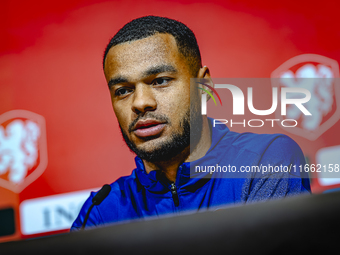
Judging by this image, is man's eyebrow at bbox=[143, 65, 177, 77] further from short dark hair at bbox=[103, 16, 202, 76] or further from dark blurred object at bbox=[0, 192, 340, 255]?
dark blurred object at bbox=[0, 192, 340, 255]

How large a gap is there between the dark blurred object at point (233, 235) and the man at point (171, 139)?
36.4 inches

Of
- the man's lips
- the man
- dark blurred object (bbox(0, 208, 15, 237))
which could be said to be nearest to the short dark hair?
the man

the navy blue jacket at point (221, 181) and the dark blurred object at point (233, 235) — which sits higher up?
the navy blue jacket at point (221, 181)

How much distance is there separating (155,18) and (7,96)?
767mm

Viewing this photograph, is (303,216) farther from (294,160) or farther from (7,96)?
(7,96)

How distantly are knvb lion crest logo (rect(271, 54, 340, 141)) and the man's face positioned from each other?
0.44m

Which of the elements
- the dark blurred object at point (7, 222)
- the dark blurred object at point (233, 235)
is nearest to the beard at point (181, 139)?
the dark blurred object at point (7, 222)

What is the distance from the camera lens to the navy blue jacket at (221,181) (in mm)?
1095

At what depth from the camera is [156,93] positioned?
113cm

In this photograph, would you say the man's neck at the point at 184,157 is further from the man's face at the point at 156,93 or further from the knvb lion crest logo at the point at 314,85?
the knvb lion crest logo at the point at 314,85

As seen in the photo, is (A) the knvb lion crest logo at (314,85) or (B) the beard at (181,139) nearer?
(B) the beard at (181,139)

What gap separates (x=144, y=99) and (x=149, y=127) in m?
0.11

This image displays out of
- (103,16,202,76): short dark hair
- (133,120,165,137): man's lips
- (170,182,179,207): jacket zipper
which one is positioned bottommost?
(170,182,179,207): jacket zipper

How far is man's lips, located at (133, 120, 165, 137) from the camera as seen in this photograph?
113 centimetres
